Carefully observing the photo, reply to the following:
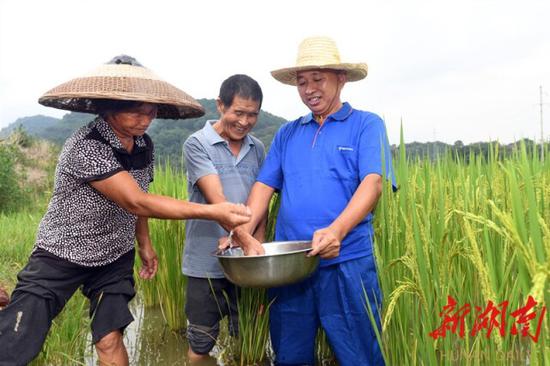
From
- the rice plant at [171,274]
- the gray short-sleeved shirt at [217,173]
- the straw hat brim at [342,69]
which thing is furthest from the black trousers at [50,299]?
the straw hat brim at [342,69]

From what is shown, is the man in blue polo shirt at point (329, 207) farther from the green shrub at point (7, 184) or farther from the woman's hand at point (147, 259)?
the green shrub at point (7, 184)


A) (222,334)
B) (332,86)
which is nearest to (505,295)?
(332,86)

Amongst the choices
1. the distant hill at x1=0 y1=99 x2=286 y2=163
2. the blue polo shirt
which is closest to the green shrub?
the distant hill at x1=0 y1=99 x2=286 y2=163

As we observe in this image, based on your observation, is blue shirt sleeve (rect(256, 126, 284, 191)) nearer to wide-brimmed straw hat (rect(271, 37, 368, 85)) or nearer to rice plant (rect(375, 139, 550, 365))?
wide-brimmed straw hat (rect(271, 37, 368, 85))

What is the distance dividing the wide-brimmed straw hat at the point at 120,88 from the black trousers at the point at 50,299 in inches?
30.9

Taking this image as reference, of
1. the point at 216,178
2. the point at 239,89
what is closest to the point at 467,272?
the point at 216,178

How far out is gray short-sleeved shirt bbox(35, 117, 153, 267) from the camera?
220 centimetres

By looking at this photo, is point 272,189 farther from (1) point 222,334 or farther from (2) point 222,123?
(1) point 222,334

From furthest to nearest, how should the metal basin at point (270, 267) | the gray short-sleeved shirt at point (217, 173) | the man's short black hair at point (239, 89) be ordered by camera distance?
the gray short-sleeved shirt at point (217, 173) → the man's short black hair at point (239, 89) → the metal basin at point (270, 267)

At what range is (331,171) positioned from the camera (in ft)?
7.84

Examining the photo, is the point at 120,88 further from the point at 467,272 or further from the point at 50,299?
the point at 467,272

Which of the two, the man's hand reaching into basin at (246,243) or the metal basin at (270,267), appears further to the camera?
the man's hand reaching into basin at (246,243)

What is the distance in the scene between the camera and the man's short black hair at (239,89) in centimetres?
260

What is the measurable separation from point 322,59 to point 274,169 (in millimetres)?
648
